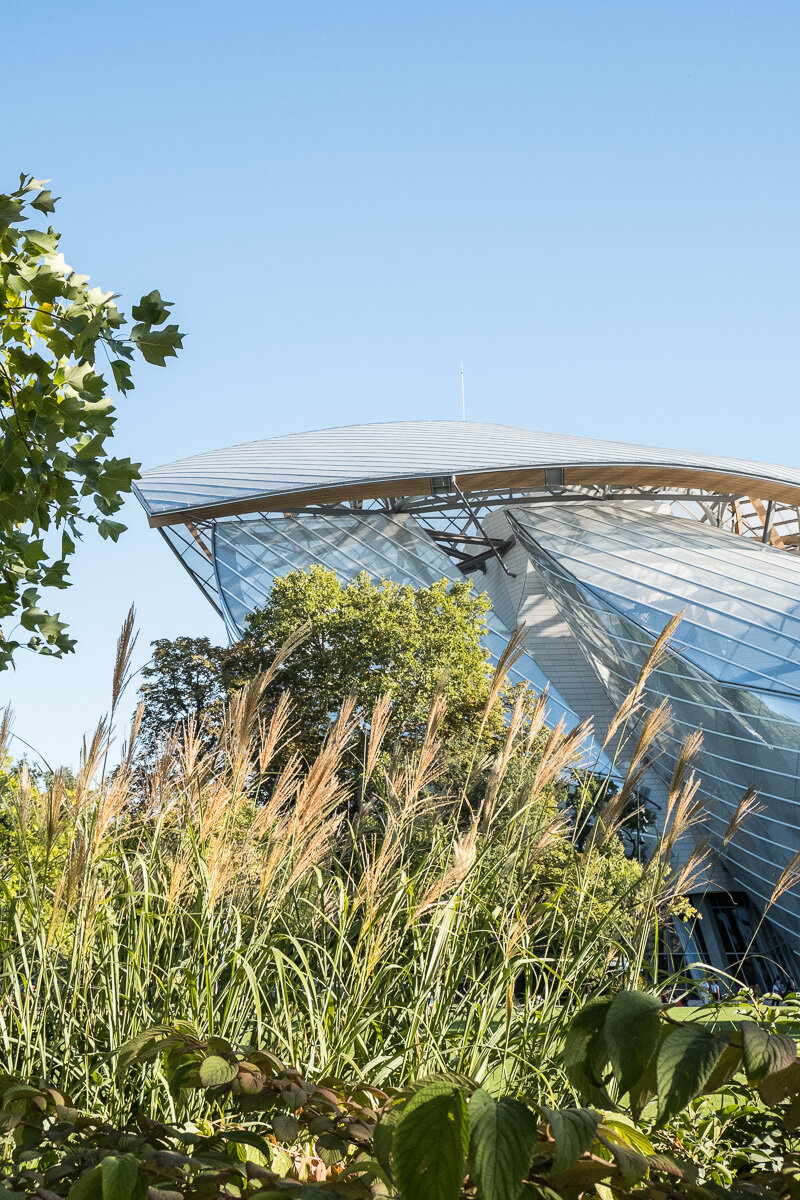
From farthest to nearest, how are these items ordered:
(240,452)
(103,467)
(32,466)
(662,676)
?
(240,452) < (662,676) < (103,467) < (32,466)

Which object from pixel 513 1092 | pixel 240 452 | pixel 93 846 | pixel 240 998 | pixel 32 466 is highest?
pixel 240 452

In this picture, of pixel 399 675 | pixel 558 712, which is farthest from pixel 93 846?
pixel 558 712

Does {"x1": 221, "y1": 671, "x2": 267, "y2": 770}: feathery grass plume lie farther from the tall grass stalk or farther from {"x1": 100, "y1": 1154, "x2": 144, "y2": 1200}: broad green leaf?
{"x1": 100, "y1": 1154, "x2": 144, "y2": 1200}: broad green leaf

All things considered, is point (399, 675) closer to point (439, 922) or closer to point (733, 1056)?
point (439, 922)

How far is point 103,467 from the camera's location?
109 inches

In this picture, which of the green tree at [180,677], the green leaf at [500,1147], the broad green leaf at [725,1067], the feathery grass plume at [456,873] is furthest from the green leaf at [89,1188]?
the green tree at [180,677]

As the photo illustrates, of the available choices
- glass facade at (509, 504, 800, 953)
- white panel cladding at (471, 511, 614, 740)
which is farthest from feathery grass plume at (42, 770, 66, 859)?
white panel cladding at (471, 511, 614, 740)

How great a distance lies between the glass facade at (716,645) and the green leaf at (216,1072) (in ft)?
37.1

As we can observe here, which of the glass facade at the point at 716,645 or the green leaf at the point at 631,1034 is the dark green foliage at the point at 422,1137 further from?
the glass facade at the point at 716,645

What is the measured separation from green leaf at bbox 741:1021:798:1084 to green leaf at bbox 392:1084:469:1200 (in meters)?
0.34

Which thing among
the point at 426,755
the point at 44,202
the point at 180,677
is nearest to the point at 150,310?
the point at 44,202

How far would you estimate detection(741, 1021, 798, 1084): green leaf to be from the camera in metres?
1.06

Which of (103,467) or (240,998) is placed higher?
(103,467)

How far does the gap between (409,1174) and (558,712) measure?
63.6 ft
